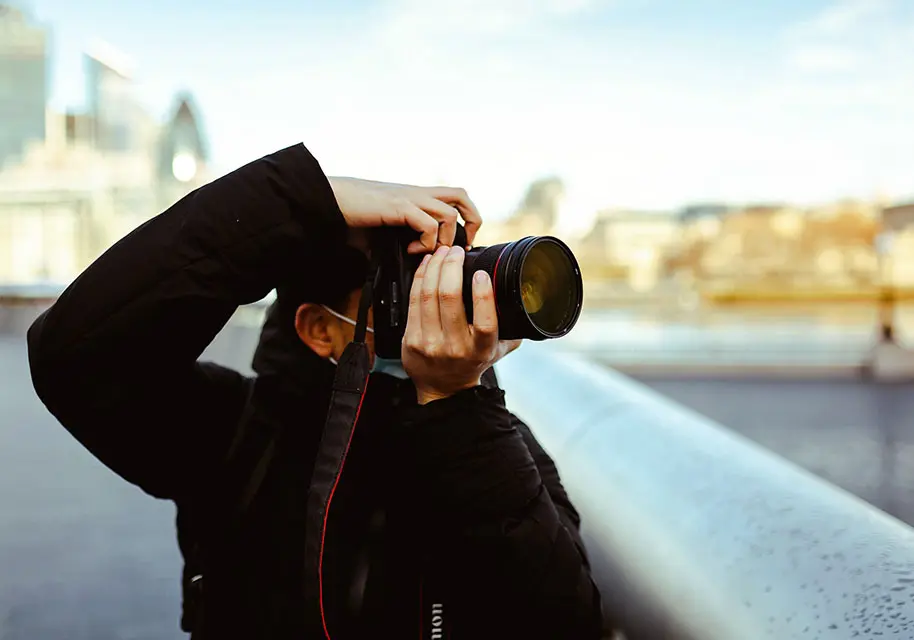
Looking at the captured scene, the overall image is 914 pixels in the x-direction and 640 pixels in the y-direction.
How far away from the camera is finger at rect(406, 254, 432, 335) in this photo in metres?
0.88

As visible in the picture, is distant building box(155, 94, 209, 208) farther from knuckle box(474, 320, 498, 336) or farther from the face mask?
knuckle box(474, 320, 498, 336)

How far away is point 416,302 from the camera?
2.92 feet

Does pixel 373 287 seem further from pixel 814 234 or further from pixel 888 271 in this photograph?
pixel 814 234

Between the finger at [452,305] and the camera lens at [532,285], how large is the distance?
0.04ft

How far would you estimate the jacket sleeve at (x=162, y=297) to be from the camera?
86 cm

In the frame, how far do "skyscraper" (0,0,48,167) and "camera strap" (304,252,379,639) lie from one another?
417 inches

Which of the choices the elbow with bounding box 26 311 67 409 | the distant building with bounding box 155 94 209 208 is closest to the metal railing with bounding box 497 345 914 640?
the elbow with bounding box 26 311 67 409

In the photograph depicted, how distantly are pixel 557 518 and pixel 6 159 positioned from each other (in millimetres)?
10939

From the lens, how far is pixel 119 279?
864 mm

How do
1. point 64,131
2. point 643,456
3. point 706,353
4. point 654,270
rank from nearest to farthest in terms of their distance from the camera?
point 643,456
point 706,353
point 64,131
point 654,270

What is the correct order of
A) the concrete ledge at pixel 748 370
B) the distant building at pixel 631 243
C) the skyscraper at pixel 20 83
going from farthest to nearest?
the distant building at pixel 631 243 < the skyscraper at pixel 20 83 < the concrete ledge at pixel 748 370

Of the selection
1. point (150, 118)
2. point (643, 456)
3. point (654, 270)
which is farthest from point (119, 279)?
point (654, 270)

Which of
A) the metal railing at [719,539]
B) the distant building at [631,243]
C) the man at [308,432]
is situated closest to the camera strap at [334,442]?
the man at [308,432]

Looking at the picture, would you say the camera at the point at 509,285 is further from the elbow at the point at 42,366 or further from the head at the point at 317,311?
the elbow at the point at 42,366
